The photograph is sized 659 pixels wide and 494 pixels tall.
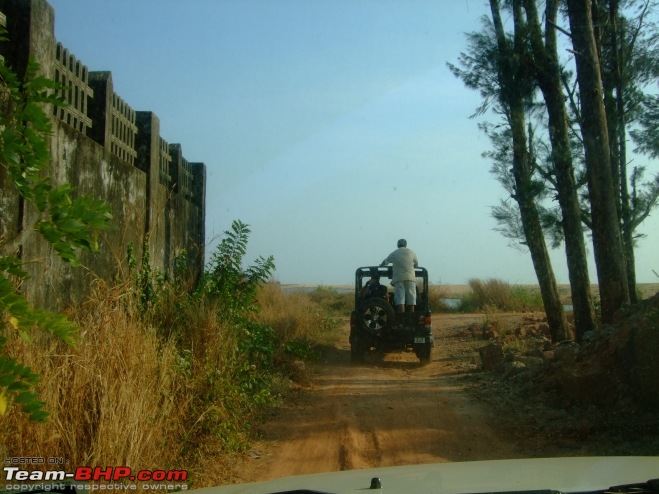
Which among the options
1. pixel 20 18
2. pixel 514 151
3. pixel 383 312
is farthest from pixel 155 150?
pixel 514 151

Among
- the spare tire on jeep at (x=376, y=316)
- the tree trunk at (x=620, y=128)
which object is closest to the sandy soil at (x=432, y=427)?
the spare tire on jeep at (x=376, y=316)

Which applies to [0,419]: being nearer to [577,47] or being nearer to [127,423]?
[127,423]

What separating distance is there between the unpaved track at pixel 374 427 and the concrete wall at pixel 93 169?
104 inches

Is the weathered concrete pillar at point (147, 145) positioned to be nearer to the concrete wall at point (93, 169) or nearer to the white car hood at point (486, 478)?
the concrete wall at point (93, 169)

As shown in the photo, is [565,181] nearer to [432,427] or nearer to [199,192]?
[432,427]

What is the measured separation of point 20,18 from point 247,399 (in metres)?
4.65

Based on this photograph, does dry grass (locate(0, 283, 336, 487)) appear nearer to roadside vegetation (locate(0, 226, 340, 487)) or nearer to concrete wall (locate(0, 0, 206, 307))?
roadside vegetation (locate(0, 226, 340, 487))

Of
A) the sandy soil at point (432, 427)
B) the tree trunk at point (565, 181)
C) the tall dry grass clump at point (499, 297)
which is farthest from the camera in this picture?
the tall dry grass clump at point (499, 297)

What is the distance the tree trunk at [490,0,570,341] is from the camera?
13578 millimetres

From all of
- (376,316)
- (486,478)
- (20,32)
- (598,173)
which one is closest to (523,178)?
(598,173)

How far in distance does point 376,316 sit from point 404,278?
997 millimetres

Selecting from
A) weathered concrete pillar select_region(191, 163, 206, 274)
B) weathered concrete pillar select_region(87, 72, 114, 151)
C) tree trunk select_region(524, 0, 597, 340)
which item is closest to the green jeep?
tree trunk select_region(524, 0, 597, 340)

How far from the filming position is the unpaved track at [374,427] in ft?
23.5

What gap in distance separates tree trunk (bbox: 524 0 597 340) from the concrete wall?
646 cm
